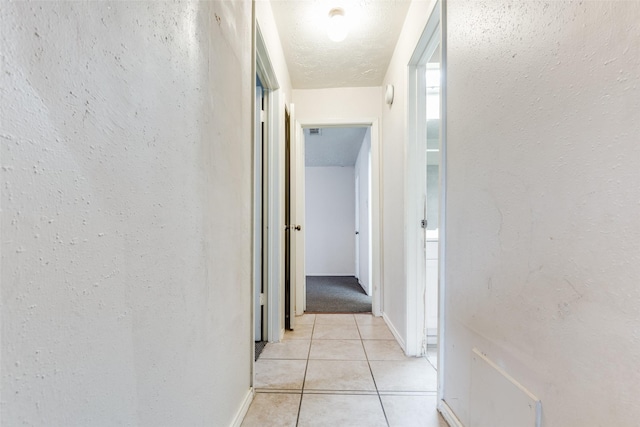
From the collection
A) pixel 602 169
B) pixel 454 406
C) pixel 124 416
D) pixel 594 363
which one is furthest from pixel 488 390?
pixel 124 416

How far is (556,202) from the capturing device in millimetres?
762

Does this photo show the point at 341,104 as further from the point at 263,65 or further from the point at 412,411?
the point at 412,411

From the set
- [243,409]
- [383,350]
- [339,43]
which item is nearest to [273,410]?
[243,409]

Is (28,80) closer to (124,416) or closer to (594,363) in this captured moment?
(124,416)

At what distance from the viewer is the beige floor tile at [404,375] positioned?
172 cm

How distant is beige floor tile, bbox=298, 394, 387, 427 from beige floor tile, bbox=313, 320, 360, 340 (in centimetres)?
86

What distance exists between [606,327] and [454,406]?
92cm

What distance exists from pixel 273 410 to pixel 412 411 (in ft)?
2.09

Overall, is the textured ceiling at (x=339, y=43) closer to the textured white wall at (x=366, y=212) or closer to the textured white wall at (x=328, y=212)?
the textured white wall at (x=366, y=212)

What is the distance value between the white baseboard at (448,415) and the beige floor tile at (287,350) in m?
0.90

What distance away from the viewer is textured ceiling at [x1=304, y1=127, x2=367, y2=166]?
440 cm

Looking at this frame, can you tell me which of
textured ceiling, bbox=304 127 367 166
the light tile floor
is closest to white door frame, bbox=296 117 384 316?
the light tile floor

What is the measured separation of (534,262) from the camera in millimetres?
841

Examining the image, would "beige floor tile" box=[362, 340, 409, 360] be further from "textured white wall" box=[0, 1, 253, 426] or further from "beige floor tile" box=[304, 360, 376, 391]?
"textured white wall" box=[0, 1, 253, 426]
